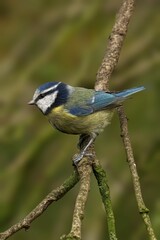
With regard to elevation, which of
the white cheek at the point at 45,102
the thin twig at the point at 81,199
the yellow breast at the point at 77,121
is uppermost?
the white cheek at the point at 45,102

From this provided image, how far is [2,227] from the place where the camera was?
3.11 m

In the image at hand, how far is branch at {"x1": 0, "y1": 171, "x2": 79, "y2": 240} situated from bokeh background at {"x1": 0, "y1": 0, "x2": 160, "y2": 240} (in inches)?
23.3

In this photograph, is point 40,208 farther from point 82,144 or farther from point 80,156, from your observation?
point 82,144

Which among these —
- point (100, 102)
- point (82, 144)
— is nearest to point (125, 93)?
point (100, 102)

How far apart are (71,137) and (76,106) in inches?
6.1

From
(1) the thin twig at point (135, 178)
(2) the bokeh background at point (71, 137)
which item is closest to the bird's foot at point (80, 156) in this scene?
(1) the thin twig at point (135, 178)

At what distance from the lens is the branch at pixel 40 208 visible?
6.72ft

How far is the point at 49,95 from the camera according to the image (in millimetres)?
3195

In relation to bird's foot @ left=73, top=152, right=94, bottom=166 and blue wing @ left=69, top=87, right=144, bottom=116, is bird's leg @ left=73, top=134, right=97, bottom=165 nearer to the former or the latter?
bird's foot @ left=73, top=152, right=94, bottom=166

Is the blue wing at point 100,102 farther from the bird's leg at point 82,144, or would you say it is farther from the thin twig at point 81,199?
the thin twig at point 81,199

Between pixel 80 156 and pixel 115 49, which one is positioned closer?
pixel 80 156

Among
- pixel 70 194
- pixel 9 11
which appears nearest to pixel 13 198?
pixel 70 194

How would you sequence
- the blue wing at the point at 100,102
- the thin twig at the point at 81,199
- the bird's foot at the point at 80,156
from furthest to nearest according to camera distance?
the blue wing at the point at 100,102 < the bird's foot at the point at 80,156 < the thin twig at the point at 81,199

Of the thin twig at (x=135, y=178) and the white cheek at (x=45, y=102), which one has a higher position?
the white cheek at (x=45, y=102)
